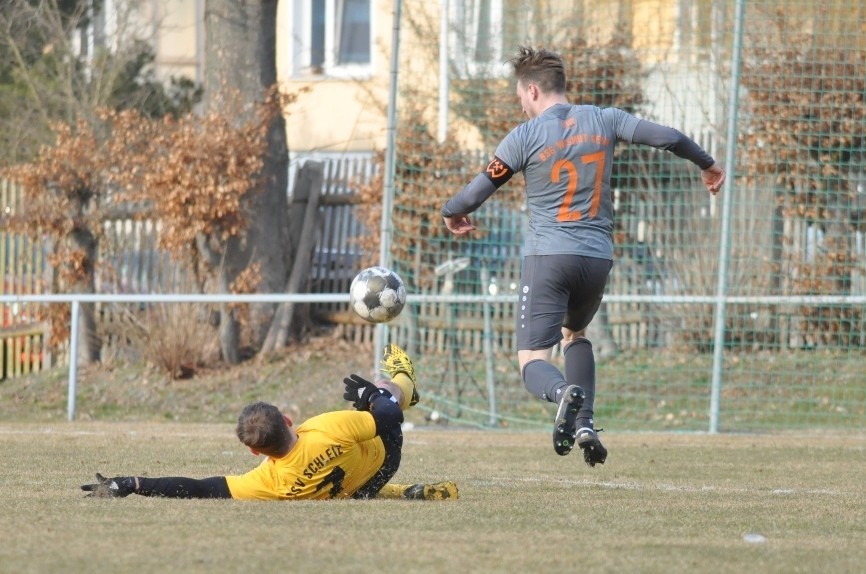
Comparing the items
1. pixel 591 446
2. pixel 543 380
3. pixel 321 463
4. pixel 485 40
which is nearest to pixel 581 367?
pixel 543 380

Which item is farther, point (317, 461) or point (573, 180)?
point (573, 180)

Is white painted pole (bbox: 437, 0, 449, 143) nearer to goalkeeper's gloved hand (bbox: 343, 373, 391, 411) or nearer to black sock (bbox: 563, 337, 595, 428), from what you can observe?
black sock (bbox: 563, 337, 595, 428)

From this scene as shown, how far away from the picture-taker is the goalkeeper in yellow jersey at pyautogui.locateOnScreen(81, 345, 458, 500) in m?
6.31

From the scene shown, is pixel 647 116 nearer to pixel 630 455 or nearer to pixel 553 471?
pixel 630 455

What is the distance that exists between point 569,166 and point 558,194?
17 centimetres

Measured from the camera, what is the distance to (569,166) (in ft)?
23.3

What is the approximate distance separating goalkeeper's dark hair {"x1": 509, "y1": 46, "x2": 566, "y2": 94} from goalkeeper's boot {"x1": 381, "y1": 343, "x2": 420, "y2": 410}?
5.21ft

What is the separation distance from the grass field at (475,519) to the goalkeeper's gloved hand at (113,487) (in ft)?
0.20

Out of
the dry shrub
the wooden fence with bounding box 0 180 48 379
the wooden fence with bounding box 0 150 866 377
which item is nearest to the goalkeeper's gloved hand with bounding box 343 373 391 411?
the wooden fence with bounding box 0 150 866 377

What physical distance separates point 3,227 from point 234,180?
3071 millimetres

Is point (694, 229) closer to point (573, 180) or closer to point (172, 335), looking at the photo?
point (172, 335)

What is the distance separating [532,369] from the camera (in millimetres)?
7129

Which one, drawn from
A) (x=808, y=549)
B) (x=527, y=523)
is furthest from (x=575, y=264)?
(x=808, y=549)

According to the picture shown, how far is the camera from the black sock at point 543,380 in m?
6.85
